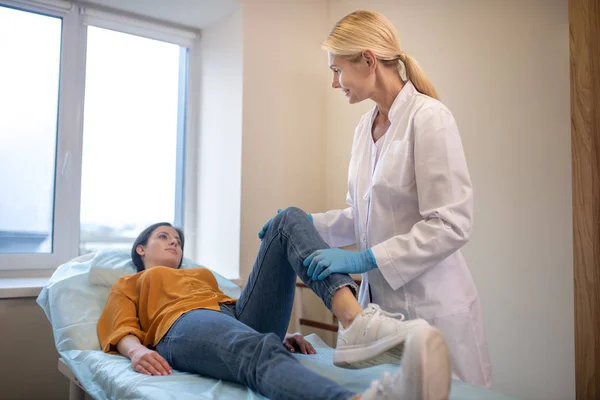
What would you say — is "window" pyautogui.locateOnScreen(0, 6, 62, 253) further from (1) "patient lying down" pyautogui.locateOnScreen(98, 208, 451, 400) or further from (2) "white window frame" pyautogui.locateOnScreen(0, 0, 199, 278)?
(1) "patient lying down" pyautogui.locateOnScreen(98, 208, 451, 400)

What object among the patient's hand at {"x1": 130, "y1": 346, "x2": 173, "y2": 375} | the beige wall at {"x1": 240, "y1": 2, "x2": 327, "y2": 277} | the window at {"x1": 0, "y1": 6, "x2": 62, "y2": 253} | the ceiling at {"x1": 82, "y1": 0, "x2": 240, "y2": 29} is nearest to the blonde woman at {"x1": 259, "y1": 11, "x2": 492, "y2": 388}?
the patient's hand at {"x1": 130, "y1": 346, "x2": 173, "y2": 375}

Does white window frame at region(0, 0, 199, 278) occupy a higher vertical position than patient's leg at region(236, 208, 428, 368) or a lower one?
higher

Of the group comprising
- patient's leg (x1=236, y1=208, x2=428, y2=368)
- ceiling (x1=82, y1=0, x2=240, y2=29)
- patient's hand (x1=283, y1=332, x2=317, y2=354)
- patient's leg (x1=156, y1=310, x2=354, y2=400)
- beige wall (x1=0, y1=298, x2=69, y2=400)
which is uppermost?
ceiling (x1=82, y1=0, x2=240, y2=29)

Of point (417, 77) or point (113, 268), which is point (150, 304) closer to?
point (113, 268)

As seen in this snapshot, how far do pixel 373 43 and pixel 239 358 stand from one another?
89 cm

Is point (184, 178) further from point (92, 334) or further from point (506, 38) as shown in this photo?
point (506, 38)

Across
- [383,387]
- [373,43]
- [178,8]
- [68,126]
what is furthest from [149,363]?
[178,8]

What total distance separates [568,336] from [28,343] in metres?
1.91

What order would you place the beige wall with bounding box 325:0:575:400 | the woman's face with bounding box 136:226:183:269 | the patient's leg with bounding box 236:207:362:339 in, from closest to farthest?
the patient's leg with bounding box 236:207:362:339 < the beige wall with bounding box 325:0:575:400 < the woman's face with bounding box 136:226:183:269

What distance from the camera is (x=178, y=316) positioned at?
143 centimetres

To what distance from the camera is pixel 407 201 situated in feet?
4.48

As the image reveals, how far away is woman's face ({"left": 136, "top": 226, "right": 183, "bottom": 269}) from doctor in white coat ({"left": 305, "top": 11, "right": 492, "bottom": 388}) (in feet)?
2.29

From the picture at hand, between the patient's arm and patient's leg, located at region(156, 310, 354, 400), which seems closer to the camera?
patient's leg, located at region(156, 310, 354, 400)

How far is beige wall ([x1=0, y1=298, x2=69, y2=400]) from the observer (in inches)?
73.6
